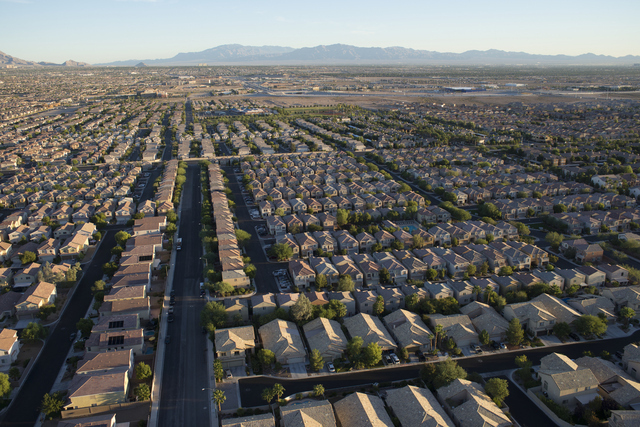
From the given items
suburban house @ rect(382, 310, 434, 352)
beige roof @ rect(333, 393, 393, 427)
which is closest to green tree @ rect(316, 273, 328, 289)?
suburban house @ rect(382, 310, 434, 352)

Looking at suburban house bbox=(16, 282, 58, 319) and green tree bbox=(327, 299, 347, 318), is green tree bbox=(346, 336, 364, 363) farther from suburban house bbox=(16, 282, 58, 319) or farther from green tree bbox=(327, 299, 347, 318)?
suburban house bbox=(16, 282, 58, 319)

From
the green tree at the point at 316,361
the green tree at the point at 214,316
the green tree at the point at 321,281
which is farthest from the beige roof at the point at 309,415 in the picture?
the green tree at the point at 321,281

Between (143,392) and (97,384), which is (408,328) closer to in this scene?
(143,392)

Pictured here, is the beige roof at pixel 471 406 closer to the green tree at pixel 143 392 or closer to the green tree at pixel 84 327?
the green tree at pixel 143 392

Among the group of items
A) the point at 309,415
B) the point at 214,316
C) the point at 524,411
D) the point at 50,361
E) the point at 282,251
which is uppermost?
the point at 282,251

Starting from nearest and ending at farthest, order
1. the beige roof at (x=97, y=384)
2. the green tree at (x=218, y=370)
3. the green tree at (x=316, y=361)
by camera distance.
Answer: the beige roof at (x=97, y=384), the green tree at (x=218, y=370), the green tree at (x=316, y=361)

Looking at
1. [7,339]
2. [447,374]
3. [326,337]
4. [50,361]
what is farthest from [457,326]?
[7,339]
